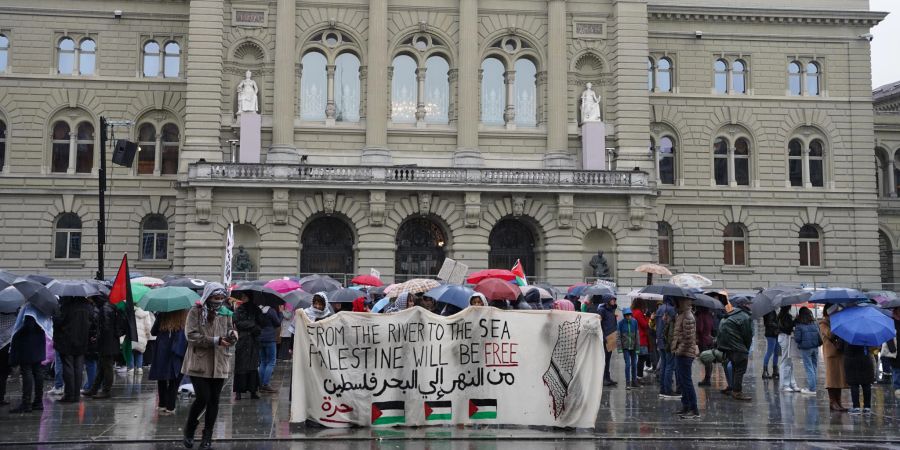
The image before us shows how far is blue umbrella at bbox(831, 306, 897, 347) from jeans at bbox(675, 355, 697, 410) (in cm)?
277

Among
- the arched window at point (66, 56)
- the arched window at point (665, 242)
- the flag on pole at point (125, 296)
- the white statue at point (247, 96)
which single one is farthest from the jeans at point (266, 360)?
the arched window at point (665, 242)

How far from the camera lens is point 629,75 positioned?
40.9 metres

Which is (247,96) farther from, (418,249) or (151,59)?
(418,249)

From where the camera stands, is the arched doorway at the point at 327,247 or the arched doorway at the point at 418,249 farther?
the arched doorway at the point at 418,249

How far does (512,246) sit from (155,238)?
17354 millimetres

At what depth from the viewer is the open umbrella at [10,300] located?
14578mm

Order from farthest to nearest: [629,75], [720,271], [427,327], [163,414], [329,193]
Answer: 1. [720,271]
2. [629,75]
3. [329,193]
4. [163,414]
5. [427,327]

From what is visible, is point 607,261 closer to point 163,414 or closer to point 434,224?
point 434,224

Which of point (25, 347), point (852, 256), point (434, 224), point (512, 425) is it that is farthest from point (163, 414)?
point (852, 256)

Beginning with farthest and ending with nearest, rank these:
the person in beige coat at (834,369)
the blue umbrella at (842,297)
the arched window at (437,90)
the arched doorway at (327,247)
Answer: the arched window at (437,90)
the arched doorway at (327,247)
the person in beige coat at (834,369)
the blue umbrella at (842,297)

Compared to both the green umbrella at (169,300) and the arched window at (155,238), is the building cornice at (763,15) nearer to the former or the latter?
the arched window at (155,238)

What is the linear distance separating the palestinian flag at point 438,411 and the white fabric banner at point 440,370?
0.05 ft

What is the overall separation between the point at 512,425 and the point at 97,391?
9.01 m

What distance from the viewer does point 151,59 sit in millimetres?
42500
